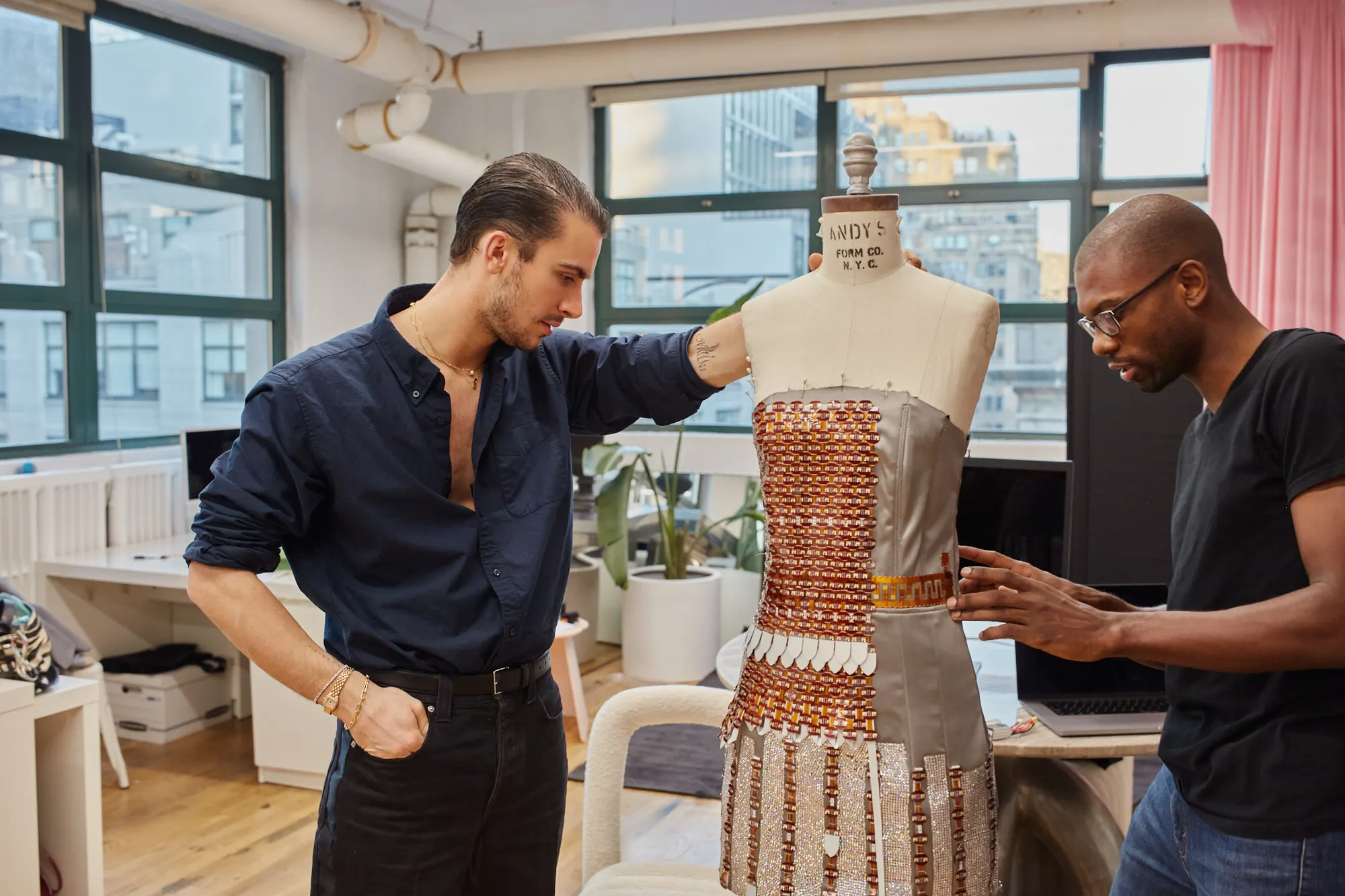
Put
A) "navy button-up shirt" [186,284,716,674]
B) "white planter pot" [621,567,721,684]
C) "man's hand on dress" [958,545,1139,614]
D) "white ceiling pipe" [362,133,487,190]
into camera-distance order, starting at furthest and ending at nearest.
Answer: "white ceiling pipe" [362,133,487,190] → "white planter pot" [621,567,721,684] → "navy button-up shirt" [186,284,716,674] → "man's hand on dress" [958,545,1139,614]

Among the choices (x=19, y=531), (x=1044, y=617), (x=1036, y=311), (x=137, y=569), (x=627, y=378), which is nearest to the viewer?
(x=1044, y=617)

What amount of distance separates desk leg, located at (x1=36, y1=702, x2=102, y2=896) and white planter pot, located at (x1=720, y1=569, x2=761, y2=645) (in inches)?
143

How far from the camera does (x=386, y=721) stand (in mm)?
1526

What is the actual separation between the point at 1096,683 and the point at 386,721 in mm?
1534

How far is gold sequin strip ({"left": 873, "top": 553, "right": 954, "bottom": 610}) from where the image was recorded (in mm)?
1557

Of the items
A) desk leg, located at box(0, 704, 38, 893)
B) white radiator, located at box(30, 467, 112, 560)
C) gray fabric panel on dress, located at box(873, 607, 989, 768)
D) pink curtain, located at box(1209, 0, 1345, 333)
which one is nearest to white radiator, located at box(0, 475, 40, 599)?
white radiator, located at box(30, 467, 112, 560)

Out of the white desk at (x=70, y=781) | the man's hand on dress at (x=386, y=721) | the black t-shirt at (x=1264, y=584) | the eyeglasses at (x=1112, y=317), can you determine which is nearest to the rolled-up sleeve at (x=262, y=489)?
the man's hand on dress at (x=386, y=721)

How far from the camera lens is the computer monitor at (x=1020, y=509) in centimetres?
261

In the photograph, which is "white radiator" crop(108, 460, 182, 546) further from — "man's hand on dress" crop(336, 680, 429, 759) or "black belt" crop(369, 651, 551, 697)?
→ "man's hand on dress" crop(336, 680, 429, 759)

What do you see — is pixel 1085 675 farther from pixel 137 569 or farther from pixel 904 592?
pixel 137 569

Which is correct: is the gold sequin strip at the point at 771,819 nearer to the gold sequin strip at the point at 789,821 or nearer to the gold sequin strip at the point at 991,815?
the gold sequin strip at the point at 789,821

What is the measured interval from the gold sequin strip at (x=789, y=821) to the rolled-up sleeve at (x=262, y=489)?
0.73 metres

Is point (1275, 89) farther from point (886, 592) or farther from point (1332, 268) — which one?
point (886, 592)

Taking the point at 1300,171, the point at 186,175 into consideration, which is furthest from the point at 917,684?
the point at 186,175
